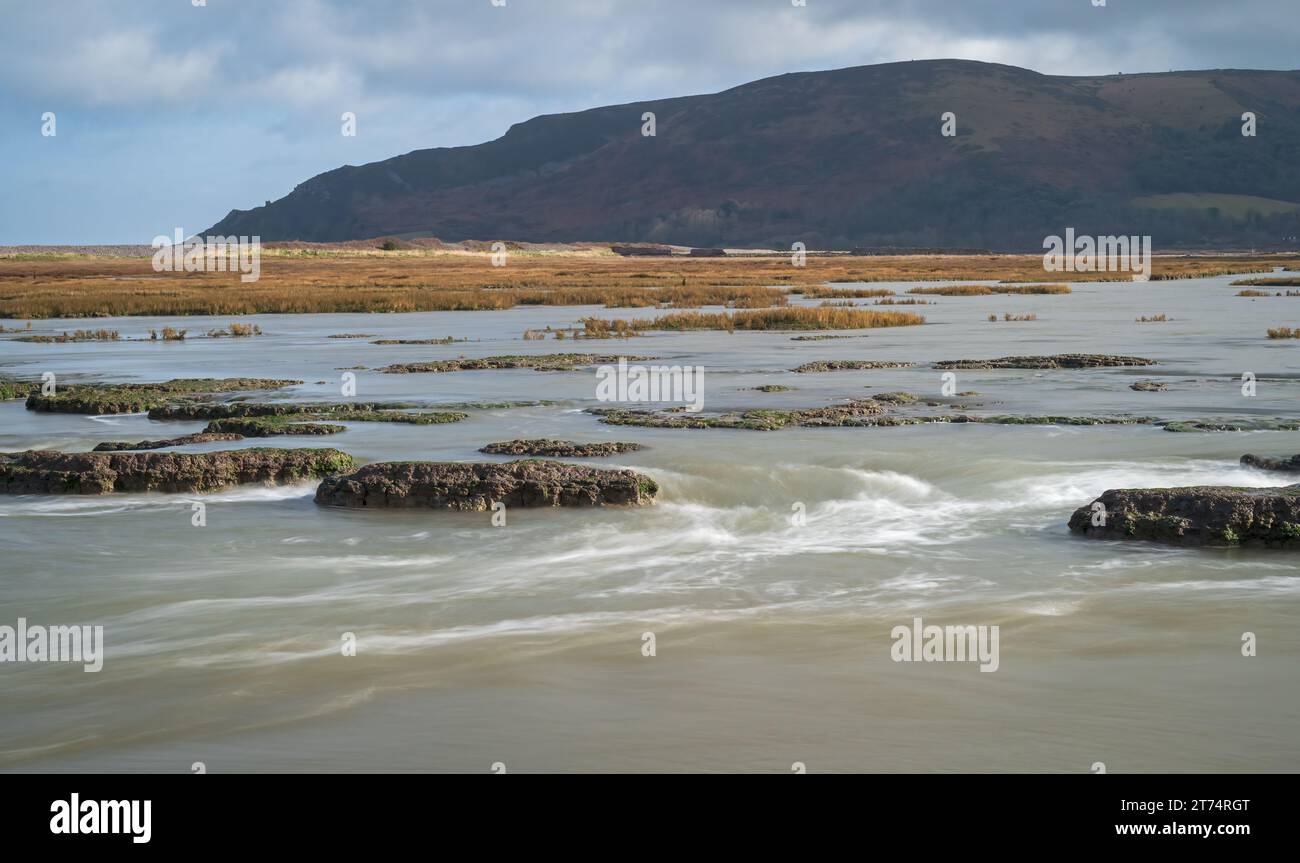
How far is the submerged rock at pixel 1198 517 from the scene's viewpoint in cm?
1185

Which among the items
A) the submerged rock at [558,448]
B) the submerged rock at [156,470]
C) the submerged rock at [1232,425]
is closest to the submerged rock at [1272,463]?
the submerged rock at [1232,425]

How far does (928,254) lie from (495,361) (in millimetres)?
146900

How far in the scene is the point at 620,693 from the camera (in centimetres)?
839

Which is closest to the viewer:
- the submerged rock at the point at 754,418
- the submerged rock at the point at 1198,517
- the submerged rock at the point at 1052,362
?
the submerged rock at the point at 1198,517

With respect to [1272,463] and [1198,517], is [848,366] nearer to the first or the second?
[1272,463]

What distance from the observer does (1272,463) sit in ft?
49.1

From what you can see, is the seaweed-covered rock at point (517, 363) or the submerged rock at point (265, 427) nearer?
the submerged rock at point (265, 427)

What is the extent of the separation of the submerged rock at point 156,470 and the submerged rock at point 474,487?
1282mm

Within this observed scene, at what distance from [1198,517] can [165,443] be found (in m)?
12.9

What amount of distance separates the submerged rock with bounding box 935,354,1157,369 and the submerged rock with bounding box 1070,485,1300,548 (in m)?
Result: 14.7

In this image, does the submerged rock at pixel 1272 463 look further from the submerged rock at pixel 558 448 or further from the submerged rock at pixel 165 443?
the submerged rock at pixel 165 443

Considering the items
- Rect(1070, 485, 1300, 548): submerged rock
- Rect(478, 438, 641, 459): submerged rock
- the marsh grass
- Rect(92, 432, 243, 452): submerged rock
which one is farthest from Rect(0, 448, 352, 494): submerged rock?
the marsh grass
